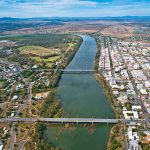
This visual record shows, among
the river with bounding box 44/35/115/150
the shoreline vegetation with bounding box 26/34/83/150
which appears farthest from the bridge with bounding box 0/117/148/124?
the shoreline vegetation with bounding box 26/34/83/150

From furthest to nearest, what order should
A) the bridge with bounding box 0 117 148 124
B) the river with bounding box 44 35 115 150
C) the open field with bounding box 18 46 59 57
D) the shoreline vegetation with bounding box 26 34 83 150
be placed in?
the open field with bounding box 18 46 59 57 < the bridge with bounding box 0 117 148 124 < the river with bounding box 44 35 115 150 < the shoreline vegetation with bounding box 26 34 83 150

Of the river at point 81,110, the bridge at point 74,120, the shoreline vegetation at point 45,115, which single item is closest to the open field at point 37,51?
the river at point 81,110

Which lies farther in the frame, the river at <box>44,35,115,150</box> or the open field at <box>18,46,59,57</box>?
the open field at <box>18,46,59,57</box>

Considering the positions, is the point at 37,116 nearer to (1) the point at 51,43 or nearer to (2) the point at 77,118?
(2) the point at 77,118

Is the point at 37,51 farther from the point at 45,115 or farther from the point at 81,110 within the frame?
the point at 45,115

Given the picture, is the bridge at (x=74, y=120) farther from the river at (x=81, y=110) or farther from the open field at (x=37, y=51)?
the open field at (x=37, y=51)

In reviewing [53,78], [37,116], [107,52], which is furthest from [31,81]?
[107,52]

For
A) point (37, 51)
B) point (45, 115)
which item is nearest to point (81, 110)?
point (45, 115)

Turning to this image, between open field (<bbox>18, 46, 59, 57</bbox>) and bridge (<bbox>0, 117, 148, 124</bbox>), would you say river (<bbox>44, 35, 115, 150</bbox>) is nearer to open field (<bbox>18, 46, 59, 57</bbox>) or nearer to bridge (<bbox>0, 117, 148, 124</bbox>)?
bridge (<bbox>0, 117, 148, 124</bbox>)
